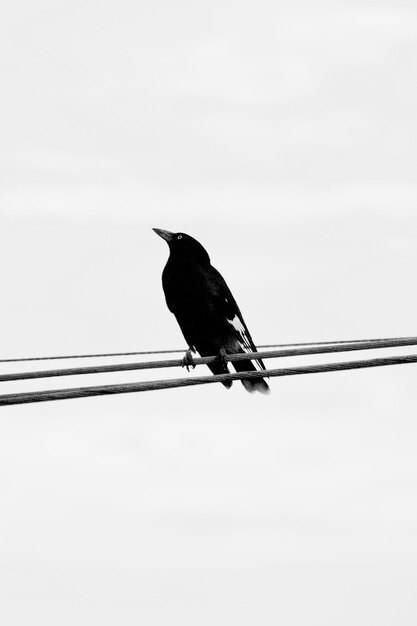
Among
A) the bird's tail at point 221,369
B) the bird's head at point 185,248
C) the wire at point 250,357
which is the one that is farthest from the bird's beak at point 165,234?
the wire at point 250,357

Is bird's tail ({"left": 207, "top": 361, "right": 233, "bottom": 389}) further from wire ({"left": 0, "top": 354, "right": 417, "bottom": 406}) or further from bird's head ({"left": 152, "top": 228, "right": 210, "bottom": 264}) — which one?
wire ({"left": 0, "top": 354, "right": 417, "bottom": 406})

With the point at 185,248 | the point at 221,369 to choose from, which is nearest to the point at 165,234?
the point at 185,248

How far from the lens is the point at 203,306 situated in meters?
10.3

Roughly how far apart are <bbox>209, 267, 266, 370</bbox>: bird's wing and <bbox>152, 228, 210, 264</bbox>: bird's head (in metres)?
0.17

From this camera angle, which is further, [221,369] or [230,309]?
[230,309]

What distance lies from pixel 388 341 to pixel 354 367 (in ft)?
0.90

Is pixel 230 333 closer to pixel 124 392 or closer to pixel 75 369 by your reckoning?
pixel 75 369

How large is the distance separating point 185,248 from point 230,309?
68cm

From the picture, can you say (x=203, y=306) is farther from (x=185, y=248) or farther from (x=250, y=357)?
(x=250, y=357)

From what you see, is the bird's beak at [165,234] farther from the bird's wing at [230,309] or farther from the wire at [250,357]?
the wire at [250,357]

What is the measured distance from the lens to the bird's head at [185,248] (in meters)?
10.6

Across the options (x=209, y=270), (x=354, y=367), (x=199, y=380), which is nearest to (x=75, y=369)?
(x=199, y=380)

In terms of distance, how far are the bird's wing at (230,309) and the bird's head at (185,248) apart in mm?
167

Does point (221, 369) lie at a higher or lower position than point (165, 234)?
lower
